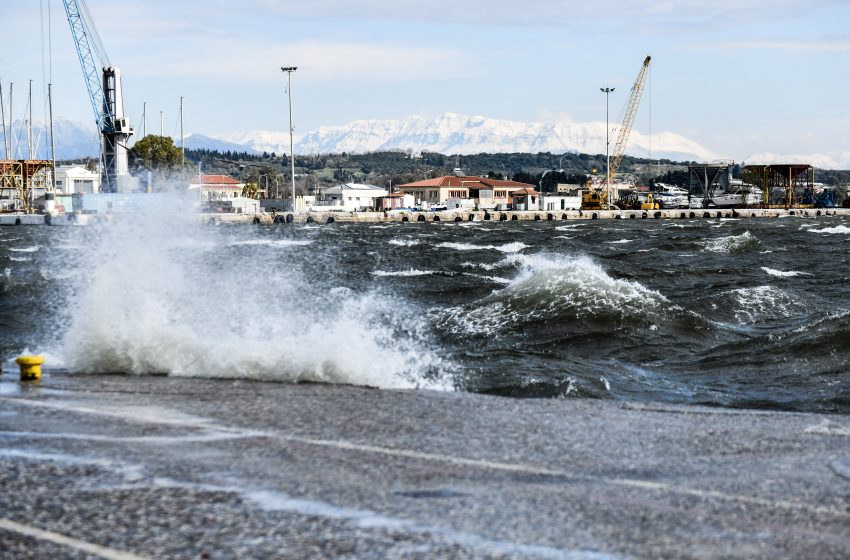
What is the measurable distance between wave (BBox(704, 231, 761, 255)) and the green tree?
112 meters

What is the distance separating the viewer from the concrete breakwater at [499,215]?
124 meters

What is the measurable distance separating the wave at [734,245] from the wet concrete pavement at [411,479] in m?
42.7

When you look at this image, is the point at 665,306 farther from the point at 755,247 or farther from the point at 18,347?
the point at 755,247

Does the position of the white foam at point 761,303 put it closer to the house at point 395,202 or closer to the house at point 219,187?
the house at point 219,187

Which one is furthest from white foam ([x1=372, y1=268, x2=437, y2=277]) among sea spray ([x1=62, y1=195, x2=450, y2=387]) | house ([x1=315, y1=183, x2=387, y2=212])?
house ([x1=315, y1=183, x2=387, y2=212])

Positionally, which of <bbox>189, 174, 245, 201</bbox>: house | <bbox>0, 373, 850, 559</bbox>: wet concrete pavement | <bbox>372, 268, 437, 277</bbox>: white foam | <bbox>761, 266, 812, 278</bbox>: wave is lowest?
<bbox>372, 268, 437, 277</bbox>: white foam

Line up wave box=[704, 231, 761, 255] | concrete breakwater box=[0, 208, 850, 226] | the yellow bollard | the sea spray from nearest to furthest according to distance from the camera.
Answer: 1. the yellow bollard
2. the sea spray
3. wave box=[704, 231, 761, 255]
4. concrete breakwater box=[0, 208, 850, 226]

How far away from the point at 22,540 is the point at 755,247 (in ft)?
167

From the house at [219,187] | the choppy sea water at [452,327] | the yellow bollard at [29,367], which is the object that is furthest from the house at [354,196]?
the yellow bollard at [29,367]

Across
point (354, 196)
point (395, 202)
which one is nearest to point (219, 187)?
point (354, 196)

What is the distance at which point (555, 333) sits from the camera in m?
20.8

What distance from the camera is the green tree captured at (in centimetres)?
15788

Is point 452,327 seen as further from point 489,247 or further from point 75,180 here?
point 75,180

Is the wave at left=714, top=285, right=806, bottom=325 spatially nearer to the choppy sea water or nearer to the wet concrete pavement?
the choppy sea water
